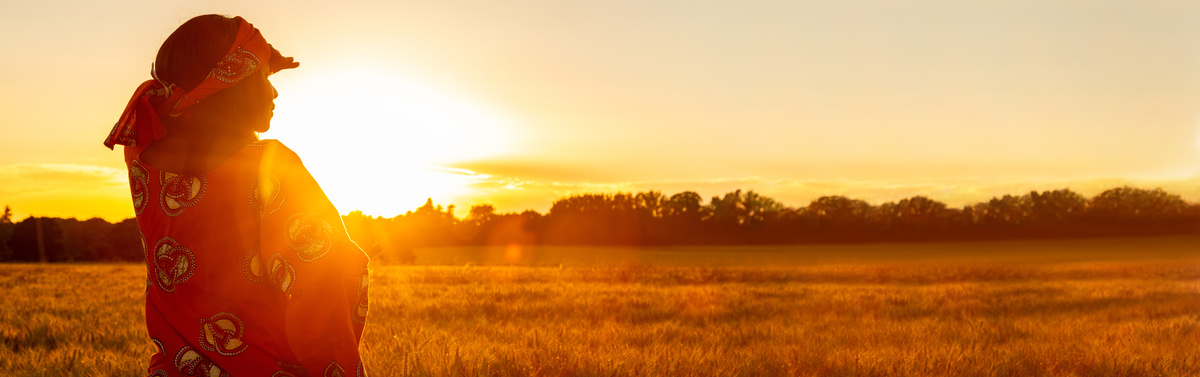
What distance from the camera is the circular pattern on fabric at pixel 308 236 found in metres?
2.09

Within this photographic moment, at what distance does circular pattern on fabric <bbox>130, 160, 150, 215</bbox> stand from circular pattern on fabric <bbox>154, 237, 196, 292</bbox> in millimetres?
143

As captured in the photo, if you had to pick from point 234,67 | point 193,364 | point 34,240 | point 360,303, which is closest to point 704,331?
point 360,303

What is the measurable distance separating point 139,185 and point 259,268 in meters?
0.48

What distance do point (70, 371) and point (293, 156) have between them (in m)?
4.23

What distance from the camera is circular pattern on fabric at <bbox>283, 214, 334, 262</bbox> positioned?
2088 mm

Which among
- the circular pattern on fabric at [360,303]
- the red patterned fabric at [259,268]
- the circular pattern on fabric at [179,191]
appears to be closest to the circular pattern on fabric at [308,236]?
the red patterned fabric at [259,268]

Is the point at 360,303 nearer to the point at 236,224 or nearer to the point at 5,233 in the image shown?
the point at 236,224

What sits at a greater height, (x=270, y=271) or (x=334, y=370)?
(x=270, y=271)

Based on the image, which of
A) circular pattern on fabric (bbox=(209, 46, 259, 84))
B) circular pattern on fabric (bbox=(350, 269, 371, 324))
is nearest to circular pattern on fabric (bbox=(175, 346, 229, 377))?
circular pattern on fabric (bbox=(350, 269, 371, 324))

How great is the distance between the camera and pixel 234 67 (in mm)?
2115

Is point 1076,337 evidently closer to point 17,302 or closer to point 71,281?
point 17,302

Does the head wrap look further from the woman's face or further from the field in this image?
the field

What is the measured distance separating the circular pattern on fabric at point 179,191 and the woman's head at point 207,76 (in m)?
0.14

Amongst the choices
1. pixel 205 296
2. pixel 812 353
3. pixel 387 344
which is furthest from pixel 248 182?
pixel 812 353
